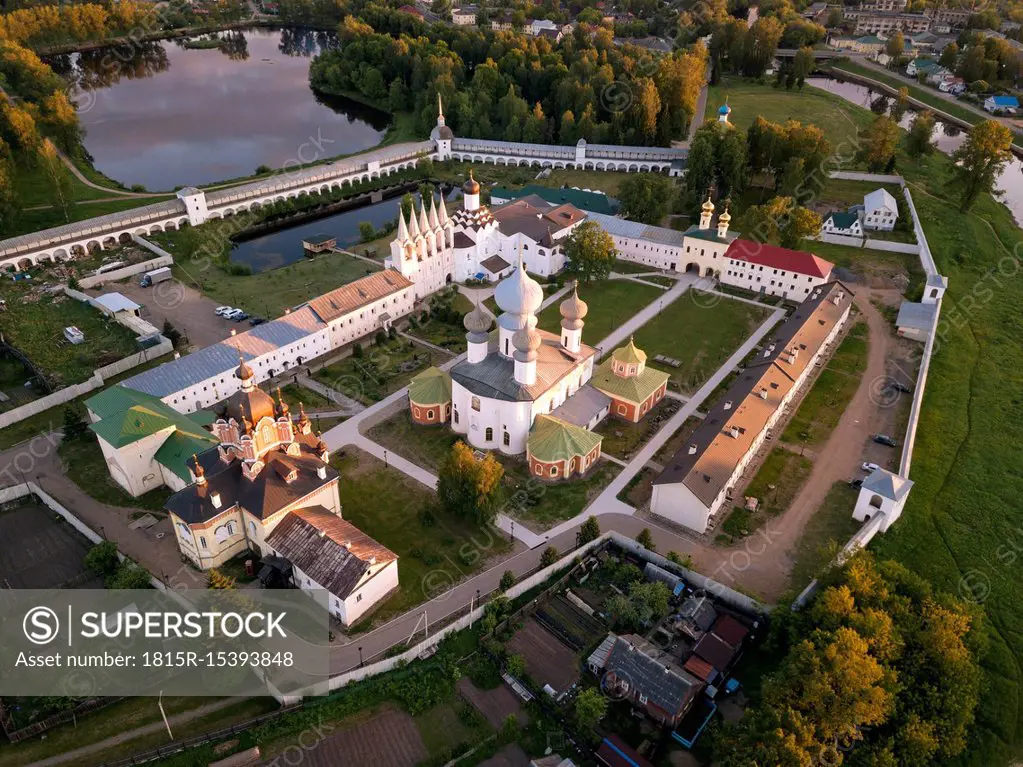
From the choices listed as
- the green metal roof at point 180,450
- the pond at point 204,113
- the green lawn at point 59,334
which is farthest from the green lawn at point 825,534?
the pond at point 204,113

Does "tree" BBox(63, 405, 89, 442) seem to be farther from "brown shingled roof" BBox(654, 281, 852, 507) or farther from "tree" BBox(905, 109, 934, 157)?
"tree" BBox(905, 109, 934, 157)

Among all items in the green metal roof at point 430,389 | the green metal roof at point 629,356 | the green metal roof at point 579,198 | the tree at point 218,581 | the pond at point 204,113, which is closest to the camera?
the tree at point 218,581

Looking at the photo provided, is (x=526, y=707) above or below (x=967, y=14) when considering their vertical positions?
below

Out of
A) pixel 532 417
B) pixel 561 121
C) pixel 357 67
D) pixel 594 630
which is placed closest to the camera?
pixel 594 630

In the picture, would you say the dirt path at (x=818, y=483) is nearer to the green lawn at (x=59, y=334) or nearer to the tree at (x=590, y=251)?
the tree at (x=590, y=251)

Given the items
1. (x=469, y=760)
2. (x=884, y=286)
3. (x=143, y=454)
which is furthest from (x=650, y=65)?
(x=469, y=760)

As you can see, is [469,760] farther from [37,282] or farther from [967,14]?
[967,14]
